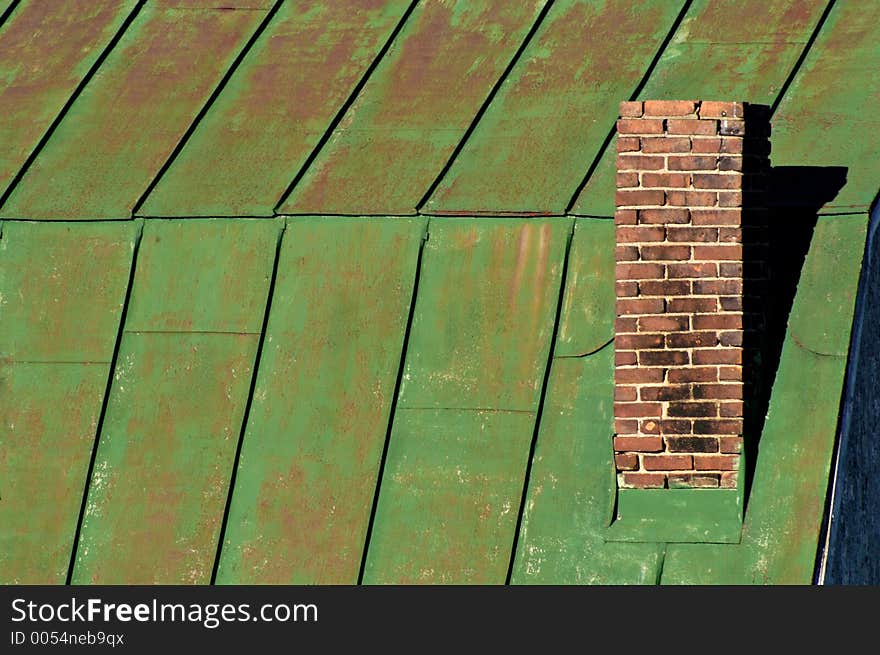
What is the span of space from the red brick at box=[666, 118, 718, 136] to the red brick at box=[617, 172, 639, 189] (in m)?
0.26

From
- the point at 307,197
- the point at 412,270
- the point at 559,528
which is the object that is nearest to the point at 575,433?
the point at 559,528

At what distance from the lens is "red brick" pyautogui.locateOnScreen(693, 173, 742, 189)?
757 centimetres

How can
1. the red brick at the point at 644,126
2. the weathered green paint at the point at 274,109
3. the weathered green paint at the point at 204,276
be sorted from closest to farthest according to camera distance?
the red brick at the point at 644,126 → the weathered green paint at the point at 204,276 → the weathered green paint at the point at 274,109

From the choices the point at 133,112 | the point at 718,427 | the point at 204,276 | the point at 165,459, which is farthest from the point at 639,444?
the point at 133,112

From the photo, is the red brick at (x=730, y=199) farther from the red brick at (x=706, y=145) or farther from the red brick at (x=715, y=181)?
the red brick at (x=706, y=145)

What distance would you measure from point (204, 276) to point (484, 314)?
4.98 ft

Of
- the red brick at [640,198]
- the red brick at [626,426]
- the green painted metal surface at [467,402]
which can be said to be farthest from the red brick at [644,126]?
the red brick at [626,426]

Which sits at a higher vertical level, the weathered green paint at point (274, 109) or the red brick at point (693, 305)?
the weathered green paint at point (274, 109)

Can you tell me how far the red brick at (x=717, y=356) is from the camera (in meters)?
7.45

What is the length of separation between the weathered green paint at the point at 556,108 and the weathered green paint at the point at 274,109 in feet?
3.04

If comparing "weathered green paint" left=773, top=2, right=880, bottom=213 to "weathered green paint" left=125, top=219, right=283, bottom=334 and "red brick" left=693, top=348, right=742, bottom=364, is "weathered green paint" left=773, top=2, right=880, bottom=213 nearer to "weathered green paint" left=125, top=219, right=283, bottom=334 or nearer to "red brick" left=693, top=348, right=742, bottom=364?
"red brick" left=693, top=348, right=742, bottom=364

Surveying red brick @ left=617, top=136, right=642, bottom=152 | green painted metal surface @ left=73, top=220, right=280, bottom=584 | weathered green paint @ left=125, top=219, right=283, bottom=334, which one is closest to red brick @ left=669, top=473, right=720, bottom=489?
red brick @ left=617, top=136, right=642, bottom=152

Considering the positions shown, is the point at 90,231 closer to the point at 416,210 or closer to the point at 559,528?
the point at 416,210

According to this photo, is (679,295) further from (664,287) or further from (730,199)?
(730,199)
